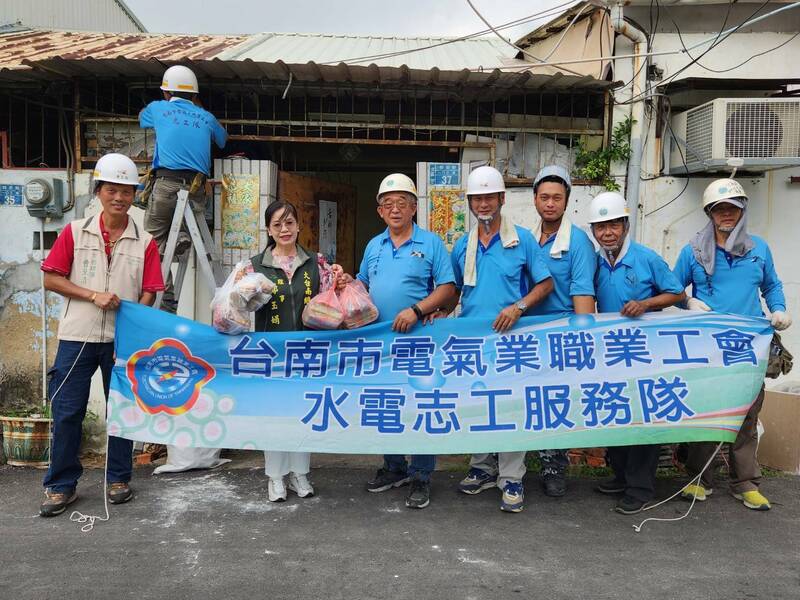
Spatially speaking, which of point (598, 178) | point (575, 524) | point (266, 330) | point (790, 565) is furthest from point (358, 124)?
point (790, 565)

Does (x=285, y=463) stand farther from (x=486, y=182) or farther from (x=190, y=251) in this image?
(x=190, y=251)

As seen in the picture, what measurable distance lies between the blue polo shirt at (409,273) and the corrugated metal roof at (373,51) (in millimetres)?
3045

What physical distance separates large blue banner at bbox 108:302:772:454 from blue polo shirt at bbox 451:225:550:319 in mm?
155

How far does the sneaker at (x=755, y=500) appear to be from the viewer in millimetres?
4090

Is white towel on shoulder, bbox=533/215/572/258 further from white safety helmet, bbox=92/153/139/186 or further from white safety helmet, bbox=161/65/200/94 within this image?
white safety helmet, bbox=161/65/200/94

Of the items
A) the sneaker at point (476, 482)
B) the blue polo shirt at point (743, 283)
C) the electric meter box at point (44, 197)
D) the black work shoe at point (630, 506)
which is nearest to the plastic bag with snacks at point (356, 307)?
the sneaker at point (476, 482)

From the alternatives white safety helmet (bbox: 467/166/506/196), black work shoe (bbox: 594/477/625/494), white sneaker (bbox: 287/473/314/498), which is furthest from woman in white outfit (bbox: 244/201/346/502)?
black work shoe (bbox: 594/477/625/494)

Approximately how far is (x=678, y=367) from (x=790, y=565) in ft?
3.84

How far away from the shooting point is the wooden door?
6281mm

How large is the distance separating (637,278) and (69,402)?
11.6ft

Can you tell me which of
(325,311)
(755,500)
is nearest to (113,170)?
(325,311)

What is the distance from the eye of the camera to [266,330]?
409cm

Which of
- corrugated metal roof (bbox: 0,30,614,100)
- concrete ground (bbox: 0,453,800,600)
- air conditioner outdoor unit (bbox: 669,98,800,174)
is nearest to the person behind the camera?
concrete ground (bbox: 0,453,800,600)

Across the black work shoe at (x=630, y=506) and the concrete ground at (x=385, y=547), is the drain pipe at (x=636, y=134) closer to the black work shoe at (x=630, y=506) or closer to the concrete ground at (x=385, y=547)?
the concrete ground at (x=385, y=547)
